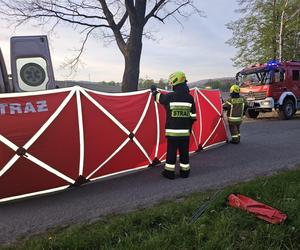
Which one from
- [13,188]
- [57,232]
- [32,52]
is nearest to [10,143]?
[13,188]

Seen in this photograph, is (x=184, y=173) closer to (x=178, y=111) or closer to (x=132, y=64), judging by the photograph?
(x=178, y=111)

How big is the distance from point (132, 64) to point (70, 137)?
12.5m

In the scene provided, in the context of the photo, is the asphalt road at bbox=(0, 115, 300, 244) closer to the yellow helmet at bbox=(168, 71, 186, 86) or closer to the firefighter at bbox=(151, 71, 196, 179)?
the firefighter at bbox=(151, 71, 196, 179)

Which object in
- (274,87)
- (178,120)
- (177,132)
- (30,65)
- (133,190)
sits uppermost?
(30,65)

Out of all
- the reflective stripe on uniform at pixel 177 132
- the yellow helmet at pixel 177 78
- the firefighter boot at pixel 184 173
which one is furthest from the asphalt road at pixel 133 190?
the yellow helmet at pixel 177 78

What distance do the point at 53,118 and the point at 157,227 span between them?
7.97ft

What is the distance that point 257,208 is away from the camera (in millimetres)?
4441

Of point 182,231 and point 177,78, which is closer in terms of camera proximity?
point 182,231

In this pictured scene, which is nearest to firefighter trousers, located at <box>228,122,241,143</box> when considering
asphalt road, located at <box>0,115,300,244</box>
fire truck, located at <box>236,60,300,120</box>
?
asphalt road, located at <box>0,115,300,244</box>

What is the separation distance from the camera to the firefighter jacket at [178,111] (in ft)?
A: 21.8

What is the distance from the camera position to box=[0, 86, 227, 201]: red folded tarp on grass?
5371 millimetres

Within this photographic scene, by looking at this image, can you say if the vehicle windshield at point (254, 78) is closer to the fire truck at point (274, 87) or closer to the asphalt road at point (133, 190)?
the fire truck at point (274, 87)

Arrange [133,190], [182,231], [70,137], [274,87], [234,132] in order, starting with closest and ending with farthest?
[182,231] → [70,137] → [133,190] → [234,132] → [274,87]

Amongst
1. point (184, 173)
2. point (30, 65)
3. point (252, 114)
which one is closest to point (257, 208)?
point (184, 173)
